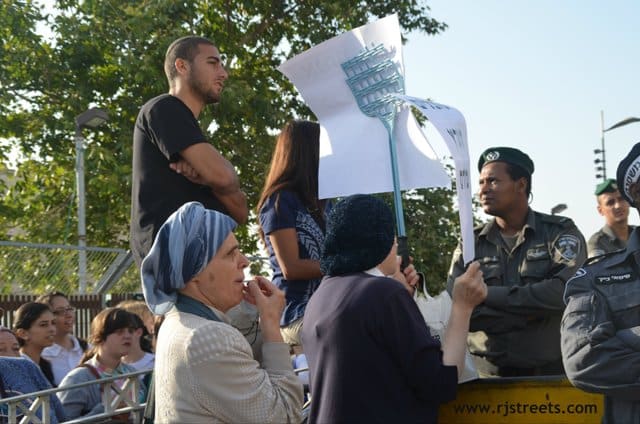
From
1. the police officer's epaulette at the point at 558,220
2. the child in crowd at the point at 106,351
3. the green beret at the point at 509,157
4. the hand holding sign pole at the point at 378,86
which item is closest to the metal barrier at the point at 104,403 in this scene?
the child in crowd at the point at 106,351

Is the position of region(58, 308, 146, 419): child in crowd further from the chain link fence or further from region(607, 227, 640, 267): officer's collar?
region(607, 227, 640, 267): officer's collar

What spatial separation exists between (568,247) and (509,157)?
65 centimetres

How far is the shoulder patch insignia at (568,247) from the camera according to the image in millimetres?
5008

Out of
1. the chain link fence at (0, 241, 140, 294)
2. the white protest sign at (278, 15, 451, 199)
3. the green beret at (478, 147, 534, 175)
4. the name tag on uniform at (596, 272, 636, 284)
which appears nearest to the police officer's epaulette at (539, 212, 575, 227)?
the green beret at (478, 147, 534, 175)

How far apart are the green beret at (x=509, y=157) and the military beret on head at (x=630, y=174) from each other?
173cm

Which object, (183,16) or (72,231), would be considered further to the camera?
(72,231)

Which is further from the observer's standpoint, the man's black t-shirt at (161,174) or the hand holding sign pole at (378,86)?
the hand holding sign pole at (378,86)

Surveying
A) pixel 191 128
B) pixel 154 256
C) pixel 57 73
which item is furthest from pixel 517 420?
pixel 57 73

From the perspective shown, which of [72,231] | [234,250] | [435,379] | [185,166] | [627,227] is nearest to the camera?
[435,379]

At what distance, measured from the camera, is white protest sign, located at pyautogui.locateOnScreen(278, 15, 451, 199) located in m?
4.59

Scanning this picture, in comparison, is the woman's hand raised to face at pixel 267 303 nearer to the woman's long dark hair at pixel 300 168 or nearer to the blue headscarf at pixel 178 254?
the blue headscarf at pixel 178 254

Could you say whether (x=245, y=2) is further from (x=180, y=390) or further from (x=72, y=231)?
(x=180, y=390)

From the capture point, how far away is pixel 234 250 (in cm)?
366

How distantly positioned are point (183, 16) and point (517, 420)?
1783 centimetres
